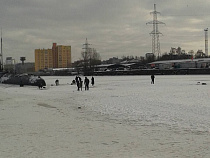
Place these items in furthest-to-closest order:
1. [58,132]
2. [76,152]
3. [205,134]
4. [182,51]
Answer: [182,51]
[58,132]
[205,134]
[76,152]

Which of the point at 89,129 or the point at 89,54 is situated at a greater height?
the point at 89,54

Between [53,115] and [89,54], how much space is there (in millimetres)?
107386

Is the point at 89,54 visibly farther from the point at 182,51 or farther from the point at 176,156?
the point at 176,156

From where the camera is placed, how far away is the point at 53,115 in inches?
591

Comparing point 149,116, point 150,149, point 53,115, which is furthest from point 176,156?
point 53,115

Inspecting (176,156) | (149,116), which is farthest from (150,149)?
(149,116)

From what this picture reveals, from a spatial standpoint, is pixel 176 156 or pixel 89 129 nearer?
pixel 176 156

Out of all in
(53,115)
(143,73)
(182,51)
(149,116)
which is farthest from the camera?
(182,51)

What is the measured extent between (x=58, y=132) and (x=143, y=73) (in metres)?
67.4

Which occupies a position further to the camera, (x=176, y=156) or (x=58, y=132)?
(x=58, y=132)

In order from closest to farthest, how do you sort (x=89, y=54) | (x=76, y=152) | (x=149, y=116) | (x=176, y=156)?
(x=176, y=156) < (x=76, y=152) < (x=149, y=116) < (x=89, y=54)

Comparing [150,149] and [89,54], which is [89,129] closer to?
[150,149]

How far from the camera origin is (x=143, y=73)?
76.9m

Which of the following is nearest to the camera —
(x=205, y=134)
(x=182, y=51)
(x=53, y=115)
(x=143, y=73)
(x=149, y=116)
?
(x=205, y=134)
